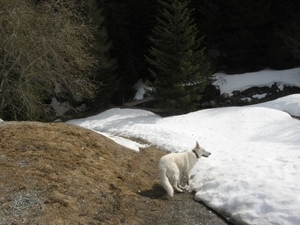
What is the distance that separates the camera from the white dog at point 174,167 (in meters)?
6.16

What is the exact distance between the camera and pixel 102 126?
16.4m

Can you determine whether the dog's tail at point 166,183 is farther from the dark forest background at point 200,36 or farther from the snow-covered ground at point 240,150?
the dark forest background at point 200,36

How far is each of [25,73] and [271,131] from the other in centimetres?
1115

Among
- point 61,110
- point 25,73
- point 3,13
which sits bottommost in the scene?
point 61,110

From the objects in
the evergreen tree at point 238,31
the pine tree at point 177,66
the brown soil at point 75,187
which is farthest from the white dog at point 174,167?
the evergreen tree at point 238,31

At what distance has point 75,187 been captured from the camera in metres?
5.59

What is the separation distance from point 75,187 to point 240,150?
652 cm

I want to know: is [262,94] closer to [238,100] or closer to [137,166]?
[238,100]

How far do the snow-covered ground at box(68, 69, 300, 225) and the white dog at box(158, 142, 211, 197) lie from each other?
1.66ft

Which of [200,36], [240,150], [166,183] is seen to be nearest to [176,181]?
[166,183]

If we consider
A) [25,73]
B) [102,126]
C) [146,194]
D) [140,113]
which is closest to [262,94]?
[140,113]

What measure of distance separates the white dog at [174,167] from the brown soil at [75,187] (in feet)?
1.01

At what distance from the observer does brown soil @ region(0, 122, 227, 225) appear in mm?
4895

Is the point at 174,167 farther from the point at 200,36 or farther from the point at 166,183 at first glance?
the point at 200,36
